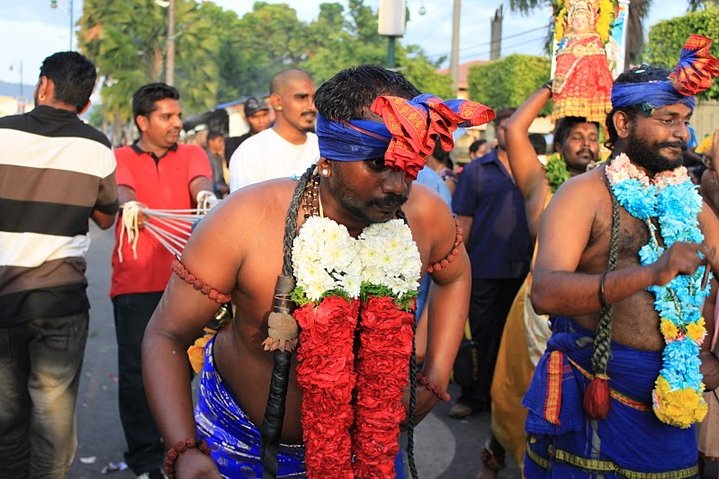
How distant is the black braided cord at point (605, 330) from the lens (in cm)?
325

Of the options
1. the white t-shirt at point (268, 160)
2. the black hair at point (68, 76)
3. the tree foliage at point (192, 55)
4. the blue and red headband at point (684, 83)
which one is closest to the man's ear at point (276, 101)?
the white t-shirt at point (268, 160)

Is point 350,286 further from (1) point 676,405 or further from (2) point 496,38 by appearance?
(2) point 496,38

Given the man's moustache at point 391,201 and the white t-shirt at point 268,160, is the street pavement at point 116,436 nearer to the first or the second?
the white t-shirt at point 268,160

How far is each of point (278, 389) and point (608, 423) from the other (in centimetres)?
159

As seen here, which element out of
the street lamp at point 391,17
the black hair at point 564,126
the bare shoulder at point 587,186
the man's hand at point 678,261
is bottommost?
the man's hand at point 678,261

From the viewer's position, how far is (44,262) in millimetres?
4281

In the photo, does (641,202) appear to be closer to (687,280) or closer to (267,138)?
(687,280)

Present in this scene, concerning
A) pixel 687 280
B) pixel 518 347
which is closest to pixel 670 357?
pixel 687 280

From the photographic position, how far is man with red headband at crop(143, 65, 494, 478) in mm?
2363

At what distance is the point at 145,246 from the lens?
523cm

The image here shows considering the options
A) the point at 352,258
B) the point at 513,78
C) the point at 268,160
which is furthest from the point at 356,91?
the point at 513,78

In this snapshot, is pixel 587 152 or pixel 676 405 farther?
pixel 587 152

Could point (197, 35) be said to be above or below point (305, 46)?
below

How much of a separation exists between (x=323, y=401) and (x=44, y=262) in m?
2.44
